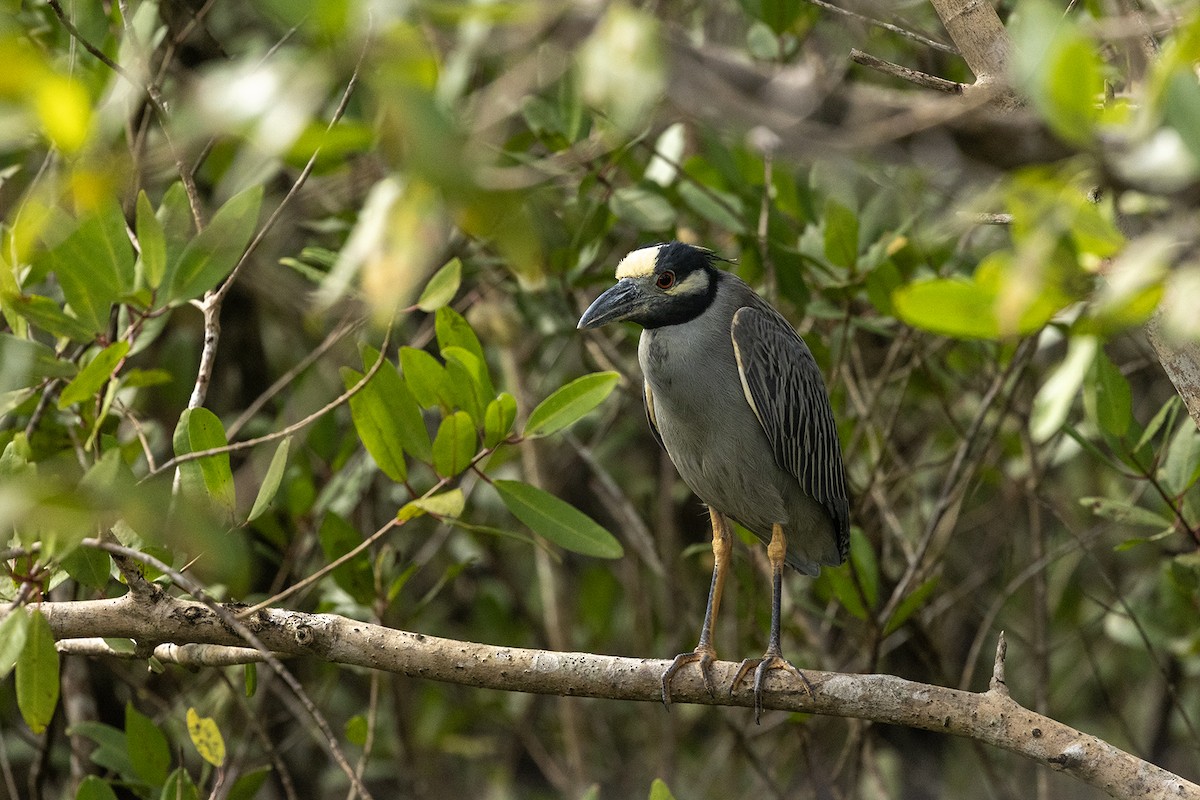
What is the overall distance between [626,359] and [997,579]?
2321mm

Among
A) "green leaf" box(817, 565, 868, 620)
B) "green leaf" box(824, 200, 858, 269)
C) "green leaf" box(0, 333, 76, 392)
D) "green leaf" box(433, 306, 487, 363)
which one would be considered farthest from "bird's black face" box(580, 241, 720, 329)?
"green leaf" box(0, 333, 76, 392)

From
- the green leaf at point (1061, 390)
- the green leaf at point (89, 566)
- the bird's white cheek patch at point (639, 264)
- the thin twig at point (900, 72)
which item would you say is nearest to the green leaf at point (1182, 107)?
the green leaf at point (1061, 390)

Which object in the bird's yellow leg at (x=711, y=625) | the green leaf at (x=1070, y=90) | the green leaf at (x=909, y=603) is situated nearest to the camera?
the green leaf at (x=1070, y=90)

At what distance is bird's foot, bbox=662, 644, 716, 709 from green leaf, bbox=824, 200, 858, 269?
110cm

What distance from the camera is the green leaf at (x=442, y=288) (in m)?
Result: 2.30

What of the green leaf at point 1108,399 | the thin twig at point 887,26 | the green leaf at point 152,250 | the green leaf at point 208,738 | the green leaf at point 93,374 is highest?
the thin twig at point 887,26

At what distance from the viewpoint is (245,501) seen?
3953mm

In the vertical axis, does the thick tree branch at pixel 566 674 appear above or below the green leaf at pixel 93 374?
below

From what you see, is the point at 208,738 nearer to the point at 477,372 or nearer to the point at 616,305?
the point at 477,372

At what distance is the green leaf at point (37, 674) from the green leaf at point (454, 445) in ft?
2.53

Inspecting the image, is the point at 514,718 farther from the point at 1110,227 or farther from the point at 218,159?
the point at 1110,227

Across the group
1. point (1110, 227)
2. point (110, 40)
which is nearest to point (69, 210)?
point (110, 40)

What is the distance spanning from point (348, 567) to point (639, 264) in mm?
1119

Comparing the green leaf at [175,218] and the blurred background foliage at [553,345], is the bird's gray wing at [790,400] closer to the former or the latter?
the blurred background foliage at [553,345]
